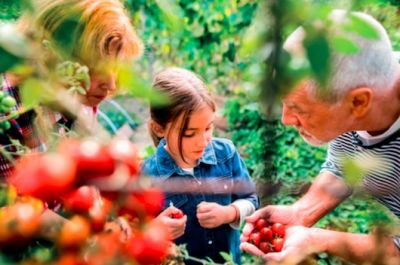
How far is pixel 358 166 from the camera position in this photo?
1.70 ft

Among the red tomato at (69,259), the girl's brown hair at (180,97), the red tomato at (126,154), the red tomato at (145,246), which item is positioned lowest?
the girl's brown hair at (180,97)

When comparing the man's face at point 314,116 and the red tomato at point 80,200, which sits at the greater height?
the red tomato at point 80,200

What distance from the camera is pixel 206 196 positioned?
2.18 metres

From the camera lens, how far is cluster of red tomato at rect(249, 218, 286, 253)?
1.76m

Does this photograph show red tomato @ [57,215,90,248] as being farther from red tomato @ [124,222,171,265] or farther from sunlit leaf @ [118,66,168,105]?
sunlit leaf @ [118,66,168,105]

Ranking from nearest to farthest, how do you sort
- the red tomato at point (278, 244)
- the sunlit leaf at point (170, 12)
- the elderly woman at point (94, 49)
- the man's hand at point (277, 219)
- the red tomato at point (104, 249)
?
the red tomato at point (104, 249) → the sunlit leaf at point (170, 12) → the elderly woman at point (94, 49) → the red tomato at point (278, 244) → the man's hand at point (277, 219)

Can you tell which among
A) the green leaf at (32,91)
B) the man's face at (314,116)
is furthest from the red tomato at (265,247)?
the green leaf at (32,91)

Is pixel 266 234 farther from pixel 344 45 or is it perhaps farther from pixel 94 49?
pixel 344 45

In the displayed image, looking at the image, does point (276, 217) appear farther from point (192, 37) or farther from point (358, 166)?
point (192, 37)

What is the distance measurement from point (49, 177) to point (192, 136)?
1.54 metres

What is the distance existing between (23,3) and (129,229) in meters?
0.26

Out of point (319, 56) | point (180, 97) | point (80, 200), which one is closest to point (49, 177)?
point (80, 200)

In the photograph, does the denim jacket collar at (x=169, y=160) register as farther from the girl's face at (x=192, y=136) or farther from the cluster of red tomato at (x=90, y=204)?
the cluster of red tomato at (x=90, y=204)

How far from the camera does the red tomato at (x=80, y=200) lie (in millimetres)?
561
